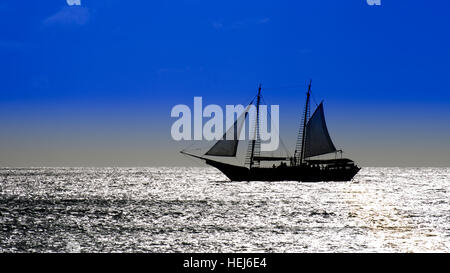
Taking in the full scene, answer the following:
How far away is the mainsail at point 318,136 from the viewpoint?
113 meters

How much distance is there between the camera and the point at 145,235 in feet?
147

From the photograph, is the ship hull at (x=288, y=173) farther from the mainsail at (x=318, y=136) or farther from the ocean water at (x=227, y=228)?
the ocean water at (x=227, y=228)

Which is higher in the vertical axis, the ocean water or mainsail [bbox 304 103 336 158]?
mainsail [bbox 304 103 336 158]

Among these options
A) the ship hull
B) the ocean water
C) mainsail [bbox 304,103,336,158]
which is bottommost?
the ocean water

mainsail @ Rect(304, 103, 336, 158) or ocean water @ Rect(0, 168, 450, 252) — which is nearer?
ocean water @ Rect(0, 168, 450, 252)

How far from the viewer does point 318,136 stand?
113 meters

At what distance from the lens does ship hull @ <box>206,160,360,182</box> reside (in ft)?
389

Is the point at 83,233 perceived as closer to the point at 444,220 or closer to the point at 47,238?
the point at 47,238

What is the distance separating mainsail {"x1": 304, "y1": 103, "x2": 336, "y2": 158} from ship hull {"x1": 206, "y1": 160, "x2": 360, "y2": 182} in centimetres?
496

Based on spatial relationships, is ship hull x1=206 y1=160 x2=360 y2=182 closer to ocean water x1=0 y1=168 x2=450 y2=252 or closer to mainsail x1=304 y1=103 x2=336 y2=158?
mainsail x1=304 y1=103 x2=336 y2=158

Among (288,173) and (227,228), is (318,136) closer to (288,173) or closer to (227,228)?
(288,173)

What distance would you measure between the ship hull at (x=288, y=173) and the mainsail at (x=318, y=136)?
4.96 metres
